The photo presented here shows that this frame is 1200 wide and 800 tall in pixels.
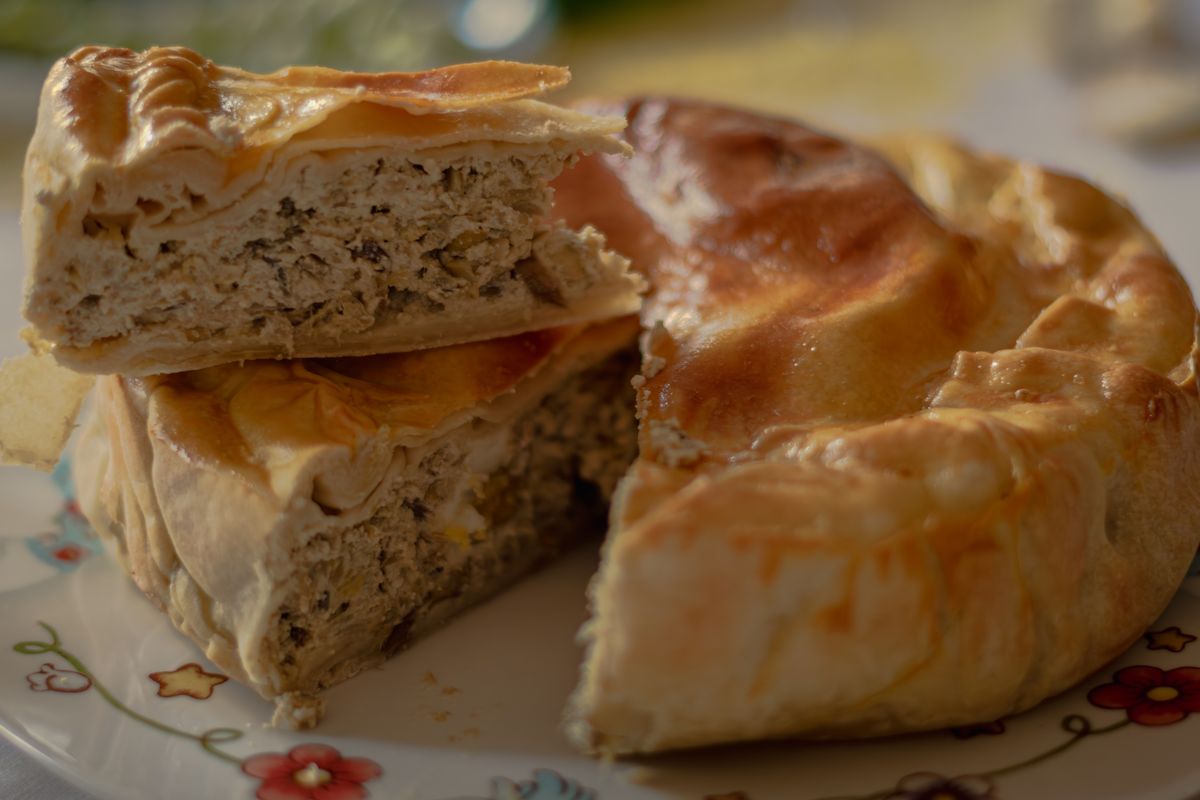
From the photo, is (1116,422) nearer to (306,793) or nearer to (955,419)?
(955,419)

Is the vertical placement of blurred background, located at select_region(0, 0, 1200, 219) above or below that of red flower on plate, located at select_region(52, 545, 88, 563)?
above

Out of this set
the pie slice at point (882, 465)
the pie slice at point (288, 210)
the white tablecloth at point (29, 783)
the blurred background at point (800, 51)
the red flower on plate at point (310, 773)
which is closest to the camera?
the pie slice at point (882, 465)

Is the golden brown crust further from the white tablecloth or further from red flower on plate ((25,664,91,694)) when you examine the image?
the white tablecloth

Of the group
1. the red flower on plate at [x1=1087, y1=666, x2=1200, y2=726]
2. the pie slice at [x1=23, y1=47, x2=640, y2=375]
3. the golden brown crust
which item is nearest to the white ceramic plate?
the red flower on plate at [x1=1087, y1=666, x2=1200, y2=726]

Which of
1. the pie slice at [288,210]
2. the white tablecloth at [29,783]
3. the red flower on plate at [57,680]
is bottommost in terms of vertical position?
the white tablecloth at [29,783]

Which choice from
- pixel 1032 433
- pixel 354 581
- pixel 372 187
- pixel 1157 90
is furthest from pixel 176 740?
pixel 1157 90

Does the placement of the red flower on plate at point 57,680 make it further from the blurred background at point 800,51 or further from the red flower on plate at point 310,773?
the blurred background at point 800,51

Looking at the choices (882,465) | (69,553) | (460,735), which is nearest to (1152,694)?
(882,465)

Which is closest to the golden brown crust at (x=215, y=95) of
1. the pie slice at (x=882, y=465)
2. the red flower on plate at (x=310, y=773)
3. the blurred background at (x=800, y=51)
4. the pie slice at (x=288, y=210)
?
the pie slice at (x=288, y=210)
